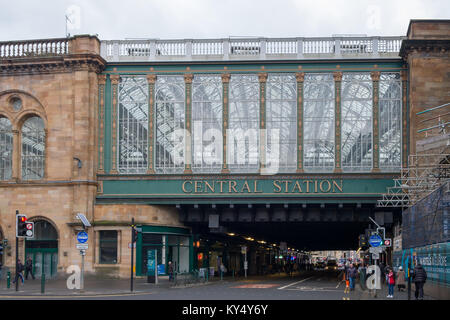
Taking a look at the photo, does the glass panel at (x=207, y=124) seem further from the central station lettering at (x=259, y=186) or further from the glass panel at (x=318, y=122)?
the glass panel at (x=318, y=122)

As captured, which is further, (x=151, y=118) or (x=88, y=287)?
(x=151, y=118)

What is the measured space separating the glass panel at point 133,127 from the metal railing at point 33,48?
4987 millimetres

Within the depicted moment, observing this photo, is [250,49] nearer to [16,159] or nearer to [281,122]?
[281,122]

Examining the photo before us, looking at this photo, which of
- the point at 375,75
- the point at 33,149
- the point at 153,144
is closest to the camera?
the point at 375,75

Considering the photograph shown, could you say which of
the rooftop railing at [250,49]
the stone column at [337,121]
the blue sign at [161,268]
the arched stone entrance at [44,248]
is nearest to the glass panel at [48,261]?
the arched stone entrance at [44,248]

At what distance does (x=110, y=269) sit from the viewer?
4803 centimetres

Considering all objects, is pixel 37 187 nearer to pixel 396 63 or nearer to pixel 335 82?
pixel 335 82

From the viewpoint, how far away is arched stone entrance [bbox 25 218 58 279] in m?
49.3

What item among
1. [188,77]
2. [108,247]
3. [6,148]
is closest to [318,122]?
[188,77]

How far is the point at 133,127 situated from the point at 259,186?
33.8 feet

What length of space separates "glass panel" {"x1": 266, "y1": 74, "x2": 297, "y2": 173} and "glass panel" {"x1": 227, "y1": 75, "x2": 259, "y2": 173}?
0.95m

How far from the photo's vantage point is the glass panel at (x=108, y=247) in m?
48.8

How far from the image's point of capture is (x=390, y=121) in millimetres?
49000

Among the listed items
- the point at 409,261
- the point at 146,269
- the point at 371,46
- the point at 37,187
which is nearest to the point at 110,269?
the point at 146,269
